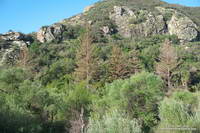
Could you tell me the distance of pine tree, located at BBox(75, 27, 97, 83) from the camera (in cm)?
3634

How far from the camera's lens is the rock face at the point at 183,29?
66250 millimetres

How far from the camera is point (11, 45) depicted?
50688 millimetres

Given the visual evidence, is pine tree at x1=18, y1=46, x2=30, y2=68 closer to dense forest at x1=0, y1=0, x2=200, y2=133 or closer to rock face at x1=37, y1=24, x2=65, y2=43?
dense forest at x1=0, y1=0, x2=200, y2=133

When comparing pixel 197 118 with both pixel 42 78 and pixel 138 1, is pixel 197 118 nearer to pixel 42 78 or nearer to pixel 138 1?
pixel 42 78

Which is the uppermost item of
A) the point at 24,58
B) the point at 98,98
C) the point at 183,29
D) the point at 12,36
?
the point at 183,29

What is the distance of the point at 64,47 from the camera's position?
54.8 meters

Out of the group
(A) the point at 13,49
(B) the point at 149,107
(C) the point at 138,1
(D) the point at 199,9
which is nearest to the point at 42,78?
(A) the point at 13,49

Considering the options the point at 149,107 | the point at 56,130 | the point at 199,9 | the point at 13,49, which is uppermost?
the point at 199,9

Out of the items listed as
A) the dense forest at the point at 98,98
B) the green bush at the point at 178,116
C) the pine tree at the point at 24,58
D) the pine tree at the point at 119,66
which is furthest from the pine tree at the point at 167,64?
the green bush at the point at 178,116

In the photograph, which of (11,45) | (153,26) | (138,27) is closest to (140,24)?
(138,27)

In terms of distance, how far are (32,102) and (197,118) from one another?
495 inches

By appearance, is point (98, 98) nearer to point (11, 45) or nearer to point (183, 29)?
point (11, 45)

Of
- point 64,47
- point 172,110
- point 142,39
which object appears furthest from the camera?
point 142,39

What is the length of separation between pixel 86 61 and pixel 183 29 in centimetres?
3952
